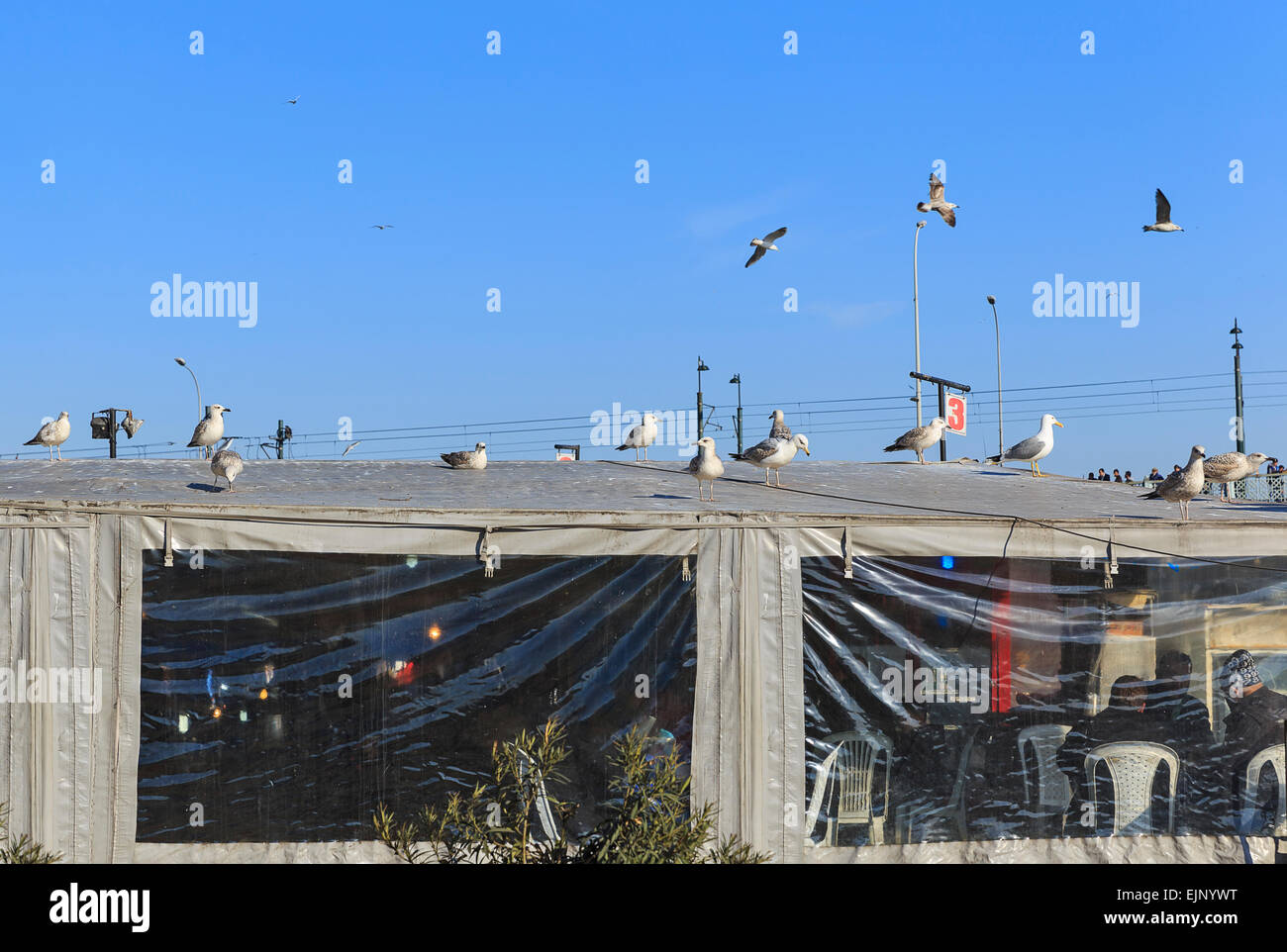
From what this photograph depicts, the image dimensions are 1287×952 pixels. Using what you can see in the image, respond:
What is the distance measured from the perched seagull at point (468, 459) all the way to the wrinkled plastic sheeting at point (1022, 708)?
548 cm

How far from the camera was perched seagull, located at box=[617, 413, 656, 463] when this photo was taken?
18.0m

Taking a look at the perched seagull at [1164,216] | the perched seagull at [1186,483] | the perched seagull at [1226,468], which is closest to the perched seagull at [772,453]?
the perched seagull at [1186,483]

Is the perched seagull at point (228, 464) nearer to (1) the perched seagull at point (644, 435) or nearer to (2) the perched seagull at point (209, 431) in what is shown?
(2) the perched seagull at point (209, 431)

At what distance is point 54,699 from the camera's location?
979 centimetres

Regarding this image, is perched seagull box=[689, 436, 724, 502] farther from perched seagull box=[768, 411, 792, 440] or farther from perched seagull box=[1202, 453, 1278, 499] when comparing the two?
perched seagull box=[1202, 453, 1278, 499]

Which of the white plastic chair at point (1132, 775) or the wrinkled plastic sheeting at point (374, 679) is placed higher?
the wrinkled plastic sheeting at point (374, 679)

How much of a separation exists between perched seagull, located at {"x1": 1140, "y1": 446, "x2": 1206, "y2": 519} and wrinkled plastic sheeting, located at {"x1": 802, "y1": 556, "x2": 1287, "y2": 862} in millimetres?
1056

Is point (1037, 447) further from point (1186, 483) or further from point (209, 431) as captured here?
point (209, 431)

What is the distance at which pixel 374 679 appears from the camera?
33.1ft

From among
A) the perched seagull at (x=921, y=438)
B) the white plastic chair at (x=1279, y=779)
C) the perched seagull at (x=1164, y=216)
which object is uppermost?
the perched seagull at (x=1164, y=216)

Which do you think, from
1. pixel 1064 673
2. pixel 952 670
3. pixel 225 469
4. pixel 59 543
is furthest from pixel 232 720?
pixel 1064 673

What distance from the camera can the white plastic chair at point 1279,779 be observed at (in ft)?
35.2

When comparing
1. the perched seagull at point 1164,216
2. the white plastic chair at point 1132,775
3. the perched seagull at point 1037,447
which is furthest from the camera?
the perched seagull at point 1164,216
